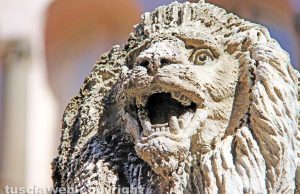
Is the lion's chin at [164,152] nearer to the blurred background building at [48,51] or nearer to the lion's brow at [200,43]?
the lion's brow at [200,43]

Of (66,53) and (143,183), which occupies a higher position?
(66,53)

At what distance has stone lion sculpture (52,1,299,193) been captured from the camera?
1.30 m

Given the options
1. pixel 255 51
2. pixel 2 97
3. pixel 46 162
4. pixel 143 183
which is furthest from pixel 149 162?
pixel 2 97

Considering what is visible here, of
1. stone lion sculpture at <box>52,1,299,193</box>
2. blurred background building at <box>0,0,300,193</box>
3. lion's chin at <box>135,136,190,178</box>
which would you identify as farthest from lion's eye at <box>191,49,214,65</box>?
blurred background building at <box>0,0,300,193</box>

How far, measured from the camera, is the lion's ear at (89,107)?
4.88 ft

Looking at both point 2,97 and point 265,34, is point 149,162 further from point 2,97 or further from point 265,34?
point 2,97

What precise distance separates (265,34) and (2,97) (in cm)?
205

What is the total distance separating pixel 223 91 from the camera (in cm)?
135

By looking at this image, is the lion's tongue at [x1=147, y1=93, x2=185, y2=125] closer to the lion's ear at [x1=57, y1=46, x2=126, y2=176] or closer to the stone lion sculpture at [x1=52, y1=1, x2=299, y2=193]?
the stone lion sculpture at [x1=52, y1=1, x2=299, y2=193]

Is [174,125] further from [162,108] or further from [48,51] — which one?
[48,51]

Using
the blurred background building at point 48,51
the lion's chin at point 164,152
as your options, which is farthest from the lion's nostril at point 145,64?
the blurred background building at point 48,51

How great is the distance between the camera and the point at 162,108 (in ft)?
4.40

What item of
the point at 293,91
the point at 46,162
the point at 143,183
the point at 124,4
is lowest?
the point at 143,183

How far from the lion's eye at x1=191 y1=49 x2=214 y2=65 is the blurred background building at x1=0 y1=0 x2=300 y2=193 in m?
1.60
